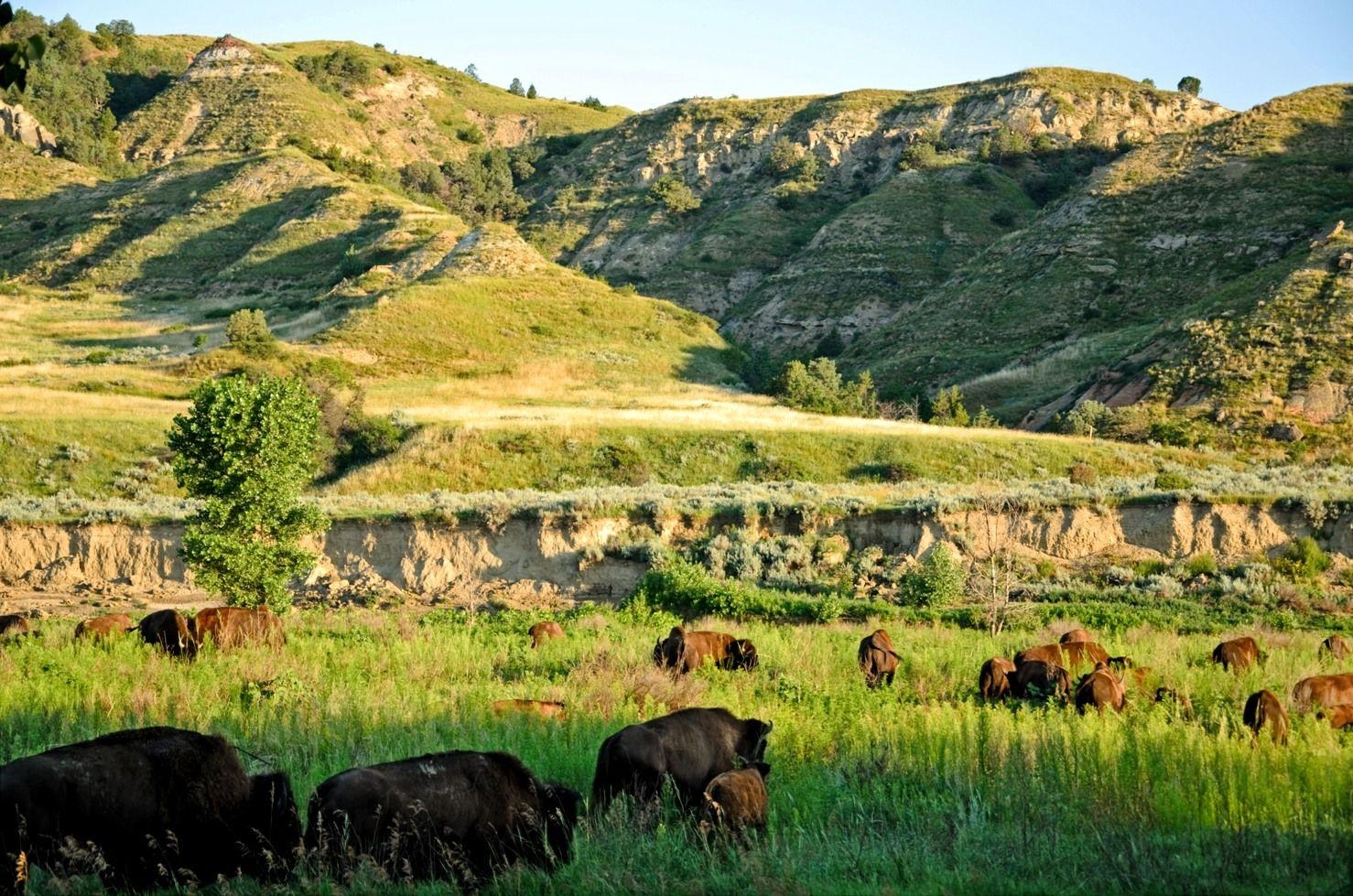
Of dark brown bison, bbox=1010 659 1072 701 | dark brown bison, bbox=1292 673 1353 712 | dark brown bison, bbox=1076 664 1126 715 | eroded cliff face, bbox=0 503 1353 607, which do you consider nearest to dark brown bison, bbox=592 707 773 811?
dark brown bison, bbox=1076 664 1126 715

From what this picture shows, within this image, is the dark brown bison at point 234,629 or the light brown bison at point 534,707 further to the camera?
the dark brown bison at point 234,629

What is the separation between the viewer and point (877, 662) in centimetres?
1555

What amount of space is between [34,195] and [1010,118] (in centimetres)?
10642

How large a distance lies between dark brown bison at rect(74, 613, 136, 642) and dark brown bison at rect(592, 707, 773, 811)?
12572 millimetres

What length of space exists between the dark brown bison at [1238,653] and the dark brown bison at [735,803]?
33.5ft

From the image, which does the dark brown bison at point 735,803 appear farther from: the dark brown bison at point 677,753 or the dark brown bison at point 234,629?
the dark brown bison at point 234,629

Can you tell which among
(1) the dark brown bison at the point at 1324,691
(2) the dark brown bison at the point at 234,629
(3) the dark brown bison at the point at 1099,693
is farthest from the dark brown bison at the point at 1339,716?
(2) the dark brown bison at the point at 234,629

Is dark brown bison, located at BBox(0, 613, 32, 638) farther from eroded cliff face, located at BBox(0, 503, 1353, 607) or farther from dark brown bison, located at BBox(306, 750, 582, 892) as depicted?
dark brown bison, located at BBox(306, 750, 582, 892)

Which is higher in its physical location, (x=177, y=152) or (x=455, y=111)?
(x=455, y=111)

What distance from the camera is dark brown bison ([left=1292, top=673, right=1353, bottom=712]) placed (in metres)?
12.5

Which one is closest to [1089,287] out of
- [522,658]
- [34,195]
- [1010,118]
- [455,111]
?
[1010,118]

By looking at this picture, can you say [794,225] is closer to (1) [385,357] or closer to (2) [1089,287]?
(2) [1089,287]

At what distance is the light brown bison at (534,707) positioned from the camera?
1210 cm

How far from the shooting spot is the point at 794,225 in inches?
4444
